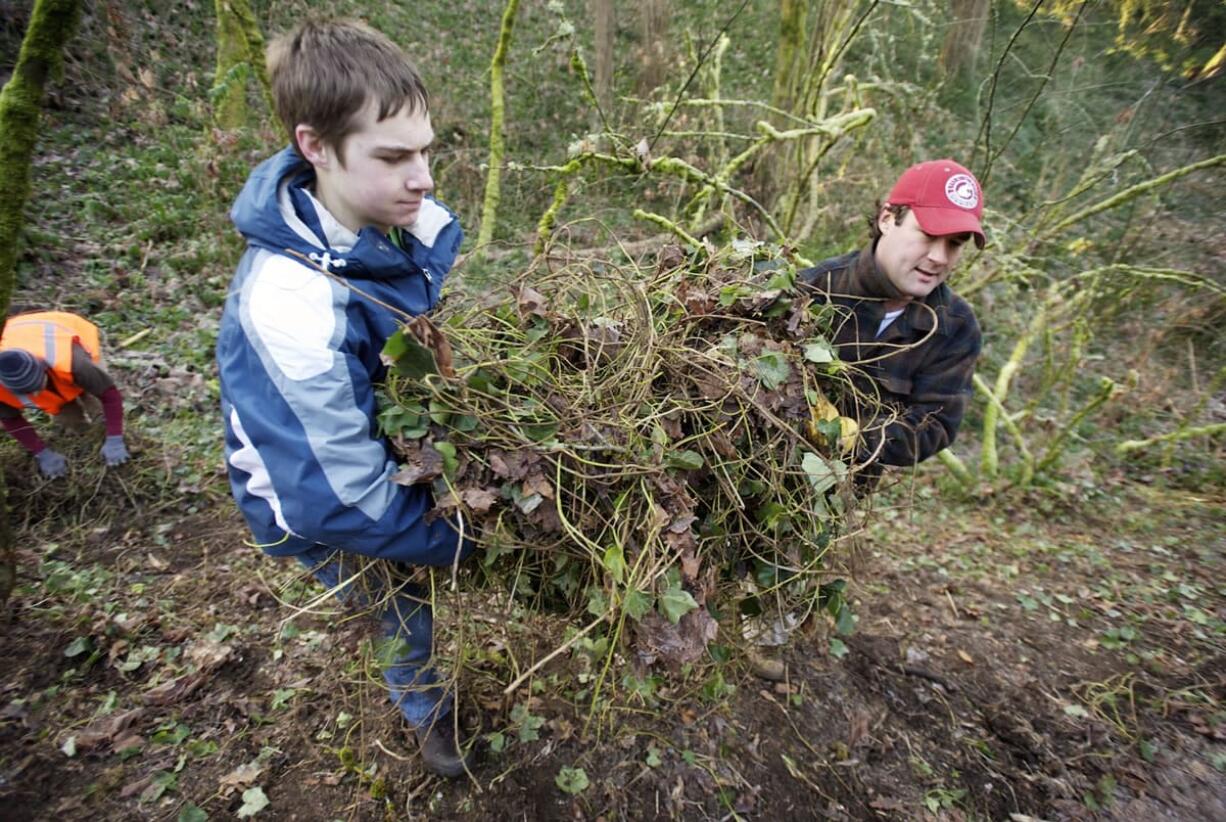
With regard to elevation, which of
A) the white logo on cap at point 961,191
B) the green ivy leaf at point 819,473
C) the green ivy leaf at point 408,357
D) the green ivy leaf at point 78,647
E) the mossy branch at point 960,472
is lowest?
the mossy branch at point 960,472

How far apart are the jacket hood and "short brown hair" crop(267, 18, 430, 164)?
10cm

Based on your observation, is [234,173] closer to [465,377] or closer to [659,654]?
[465,377]

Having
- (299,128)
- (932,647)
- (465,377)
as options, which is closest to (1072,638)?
(932,647)

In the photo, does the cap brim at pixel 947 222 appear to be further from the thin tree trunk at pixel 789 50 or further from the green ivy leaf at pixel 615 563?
the thin tree trunk at pixel 789 50

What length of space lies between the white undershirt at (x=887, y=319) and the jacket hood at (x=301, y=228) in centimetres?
169

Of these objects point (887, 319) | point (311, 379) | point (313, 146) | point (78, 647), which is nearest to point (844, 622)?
point (887, 319)

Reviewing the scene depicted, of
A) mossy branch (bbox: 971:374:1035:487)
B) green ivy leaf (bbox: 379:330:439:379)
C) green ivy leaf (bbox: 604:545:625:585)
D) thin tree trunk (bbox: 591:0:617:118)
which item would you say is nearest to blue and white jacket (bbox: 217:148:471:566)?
green ivy leaf (bbox: 379:330:439:379)

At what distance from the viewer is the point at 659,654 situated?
1467mm

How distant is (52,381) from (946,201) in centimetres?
446

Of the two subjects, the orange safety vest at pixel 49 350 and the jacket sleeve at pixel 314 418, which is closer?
the jacket sleeve at pixel 314 418

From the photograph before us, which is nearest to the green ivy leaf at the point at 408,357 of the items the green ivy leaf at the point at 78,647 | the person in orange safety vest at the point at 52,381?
the green ivy leaf at the point at 78,647

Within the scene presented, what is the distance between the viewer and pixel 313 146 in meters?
1.55

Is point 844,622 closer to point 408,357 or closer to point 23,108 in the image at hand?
point 408,357

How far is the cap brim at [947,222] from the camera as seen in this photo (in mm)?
2023
